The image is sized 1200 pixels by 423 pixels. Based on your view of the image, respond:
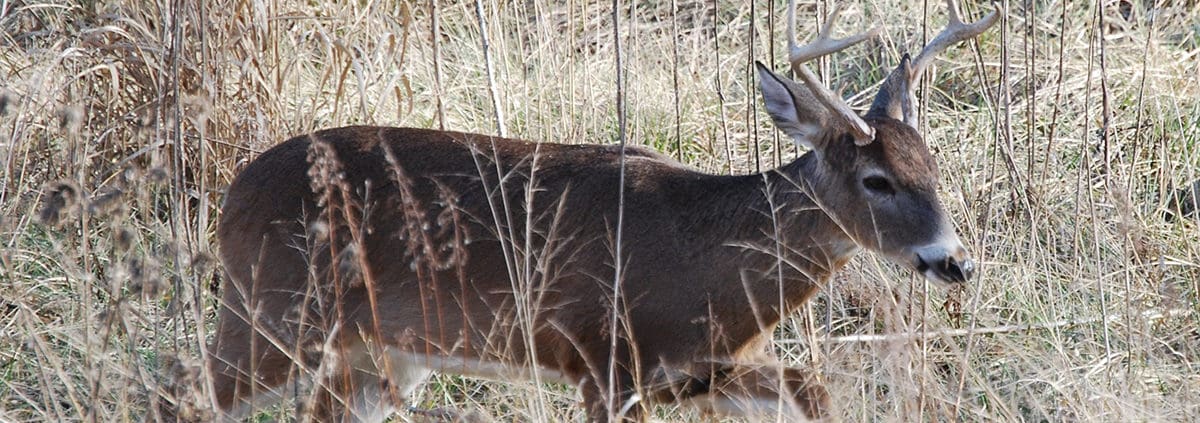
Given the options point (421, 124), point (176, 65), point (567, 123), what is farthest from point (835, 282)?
point (176, 65)

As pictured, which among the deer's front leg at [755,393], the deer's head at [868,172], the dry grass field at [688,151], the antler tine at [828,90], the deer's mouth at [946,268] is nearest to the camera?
the deer's mouth at [946,268]

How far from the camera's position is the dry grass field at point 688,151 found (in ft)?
14.8

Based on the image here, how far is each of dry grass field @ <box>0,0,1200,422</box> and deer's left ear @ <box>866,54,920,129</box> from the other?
0.50 meters

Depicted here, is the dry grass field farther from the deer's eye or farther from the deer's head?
the deer's eye

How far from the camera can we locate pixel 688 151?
6.79 m

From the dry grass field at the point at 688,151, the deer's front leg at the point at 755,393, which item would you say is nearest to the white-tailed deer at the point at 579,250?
the deer's front leg at the point at 755,393

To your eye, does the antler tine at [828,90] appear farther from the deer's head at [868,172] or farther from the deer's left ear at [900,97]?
the deer's left ear at [900,97]

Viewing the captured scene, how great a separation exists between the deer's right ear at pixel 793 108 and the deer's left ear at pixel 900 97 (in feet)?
1.03

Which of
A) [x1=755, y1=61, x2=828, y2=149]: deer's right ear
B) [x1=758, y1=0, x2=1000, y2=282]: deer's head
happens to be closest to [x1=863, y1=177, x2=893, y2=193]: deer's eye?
[x1=758, y1=0, x2=1000, y2=282]: deer's head

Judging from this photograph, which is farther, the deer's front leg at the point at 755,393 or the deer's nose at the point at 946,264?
the deer's front leg at the point at 755,393

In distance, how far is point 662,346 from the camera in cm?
433

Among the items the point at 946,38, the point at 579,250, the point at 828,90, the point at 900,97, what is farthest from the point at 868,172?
the point at 579,250

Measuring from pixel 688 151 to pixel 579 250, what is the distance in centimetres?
239

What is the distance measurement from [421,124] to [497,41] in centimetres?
56
